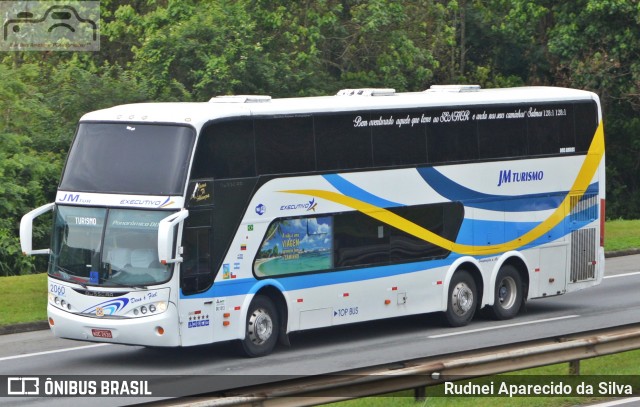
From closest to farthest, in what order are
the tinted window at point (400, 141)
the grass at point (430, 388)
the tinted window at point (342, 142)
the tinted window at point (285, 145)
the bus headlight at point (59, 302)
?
the grass at point (430, 388) → the bus headlight at point (59, 302) → the tinted window at point (285, 145) → the tinted window at point (342, 142) → the tinted window at point (400, 141)

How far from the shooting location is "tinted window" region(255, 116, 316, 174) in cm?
1780

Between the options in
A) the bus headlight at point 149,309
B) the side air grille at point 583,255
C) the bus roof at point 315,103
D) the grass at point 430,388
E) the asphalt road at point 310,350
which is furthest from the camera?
the side air grille at point 583,255

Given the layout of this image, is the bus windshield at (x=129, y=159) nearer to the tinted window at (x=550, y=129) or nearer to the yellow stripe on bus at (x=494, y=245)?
the yellow stripe on bus at (x=494, y=245)

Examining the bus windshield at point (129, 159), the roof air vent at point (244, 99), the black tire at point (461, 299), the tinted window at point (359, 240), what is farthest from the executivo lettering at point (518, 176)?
the bus windshield at point (129, 159)

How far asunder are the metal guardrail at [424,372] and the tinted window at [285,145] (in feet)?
17.9

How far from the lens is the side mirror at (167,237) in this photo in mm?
16016

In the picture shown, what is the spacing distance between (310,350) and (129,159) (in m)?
3.81

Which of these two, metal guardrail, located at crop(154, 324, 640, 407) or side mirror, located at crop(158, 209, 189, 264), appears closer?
metal guardrail, located at crop(154, 324, 640, 407)

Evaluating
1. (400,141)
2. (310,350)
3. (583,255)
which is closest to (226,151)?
(310,350)

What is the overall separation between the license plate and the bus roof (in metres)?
2.87

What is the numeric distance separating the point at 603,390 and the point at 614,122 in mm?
32682

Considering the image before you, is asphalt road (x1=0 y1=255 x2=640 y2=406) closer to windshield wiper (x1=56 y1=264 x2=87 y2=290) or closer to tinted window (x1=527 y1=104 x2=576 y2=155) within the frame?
windshield wiper (x1=56 y1=264 x2=87 y2=290)

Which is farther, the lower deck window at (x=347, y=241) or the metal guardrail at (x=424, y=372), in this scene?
the lower deck window at (x=347, y=241)

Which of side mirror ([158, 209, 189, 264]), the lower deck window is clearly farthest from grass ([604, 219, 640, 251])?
side mirror ([158, 209, 189, 264])
